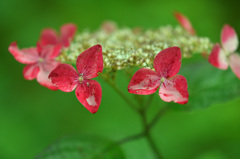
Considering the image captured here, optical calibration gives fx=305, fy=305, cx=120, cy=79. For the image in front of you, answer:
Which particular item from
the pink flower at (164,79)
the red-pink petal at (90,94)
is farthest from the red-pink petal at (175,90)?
the red-pink petal at (90,94)

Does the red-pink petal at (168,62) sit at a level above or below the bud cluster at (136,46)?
below

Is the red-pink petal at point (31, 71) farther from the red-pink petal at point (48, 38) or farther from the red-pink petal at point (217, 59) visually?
the red-pink petal at point (217, 59)

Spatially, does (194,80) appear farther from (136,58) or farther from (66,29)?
(66,29)

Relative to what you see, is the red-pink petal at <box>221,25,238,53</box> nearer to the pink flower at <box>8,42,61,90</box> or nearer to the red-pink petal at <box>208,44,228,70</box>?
the red-pink petal at <box>208,44,228,70</box>

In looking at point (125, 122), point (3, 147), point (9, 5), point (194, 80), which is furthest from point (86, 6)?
point (194, 80)

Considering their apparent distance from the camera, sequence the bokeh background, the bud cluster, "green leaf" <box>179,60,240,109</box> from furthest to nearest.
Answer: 1. the bokeh background
2. "green leaf" <box>179,60,240,109</box>
3. the bud cluster

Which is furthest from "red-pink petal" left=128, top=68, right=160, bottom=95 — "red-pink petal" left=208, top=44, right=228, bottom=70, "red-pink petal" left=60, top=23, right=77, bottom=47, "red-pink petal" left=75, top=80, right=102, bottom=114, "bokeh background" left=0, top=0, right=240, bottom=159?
"bokeh background" left=0, top=0, right=240, bottom=159

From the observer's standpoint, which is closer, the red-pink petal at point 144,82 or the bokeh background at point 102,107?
the red-pink petal at point 144,82

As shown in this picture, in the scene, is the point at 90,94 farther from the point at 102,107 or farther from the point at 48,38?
the point at 102,107
